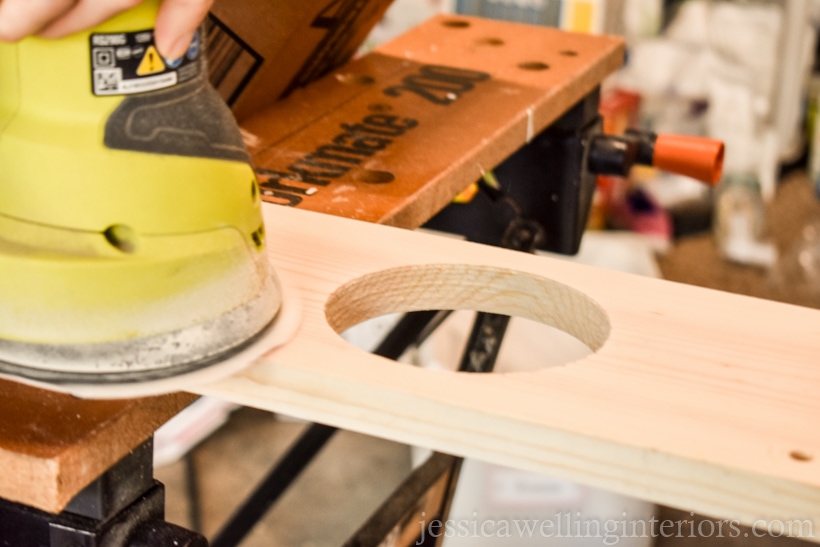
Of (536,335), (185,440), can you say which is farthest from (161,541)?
(185,440)

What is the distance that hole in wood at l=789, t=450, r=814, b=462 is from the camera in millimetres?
435

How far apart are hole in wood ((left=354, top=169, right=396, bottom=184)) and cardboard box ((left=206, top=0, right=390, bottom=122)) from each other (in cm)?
16

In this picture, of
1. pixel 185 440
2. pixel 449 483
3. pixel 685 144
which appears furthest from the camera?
pixel 185 440

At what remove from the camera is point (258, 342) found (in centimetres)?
52

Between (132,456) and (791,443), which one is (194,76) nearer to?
(132,456)

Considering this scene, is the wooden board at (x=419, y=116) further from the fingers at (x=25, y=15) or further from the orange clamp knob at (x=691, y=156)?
the fingers at (x=25, y=15)

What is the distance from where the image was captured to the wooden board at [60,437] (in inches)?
18.6

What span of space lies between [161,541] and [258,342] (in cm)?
13

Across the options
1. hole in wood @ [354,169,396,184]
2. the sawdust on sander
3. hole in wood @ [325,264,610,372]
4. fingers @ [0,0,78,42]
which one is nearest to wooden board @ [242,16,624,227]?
hole in wood @ [354,169,396,184]

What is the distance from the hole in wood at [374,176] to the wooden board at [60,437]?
13.1 inches

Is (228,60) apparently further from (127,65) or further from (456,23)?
(456,23)

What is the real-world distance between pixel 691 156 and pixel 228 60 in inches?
19.0

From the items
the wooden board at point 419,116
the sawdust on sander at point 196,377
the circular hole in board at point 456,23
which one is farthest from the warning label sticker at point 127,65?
the circular hole in board at point 456,23

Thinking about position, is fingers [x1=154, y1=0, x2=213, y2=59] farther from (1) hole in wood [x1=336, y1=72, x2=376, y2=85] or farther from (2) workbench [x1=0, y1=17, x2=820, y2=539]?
(1) hole in wood [x1=336, y1=72, x2=376, y2=85]
